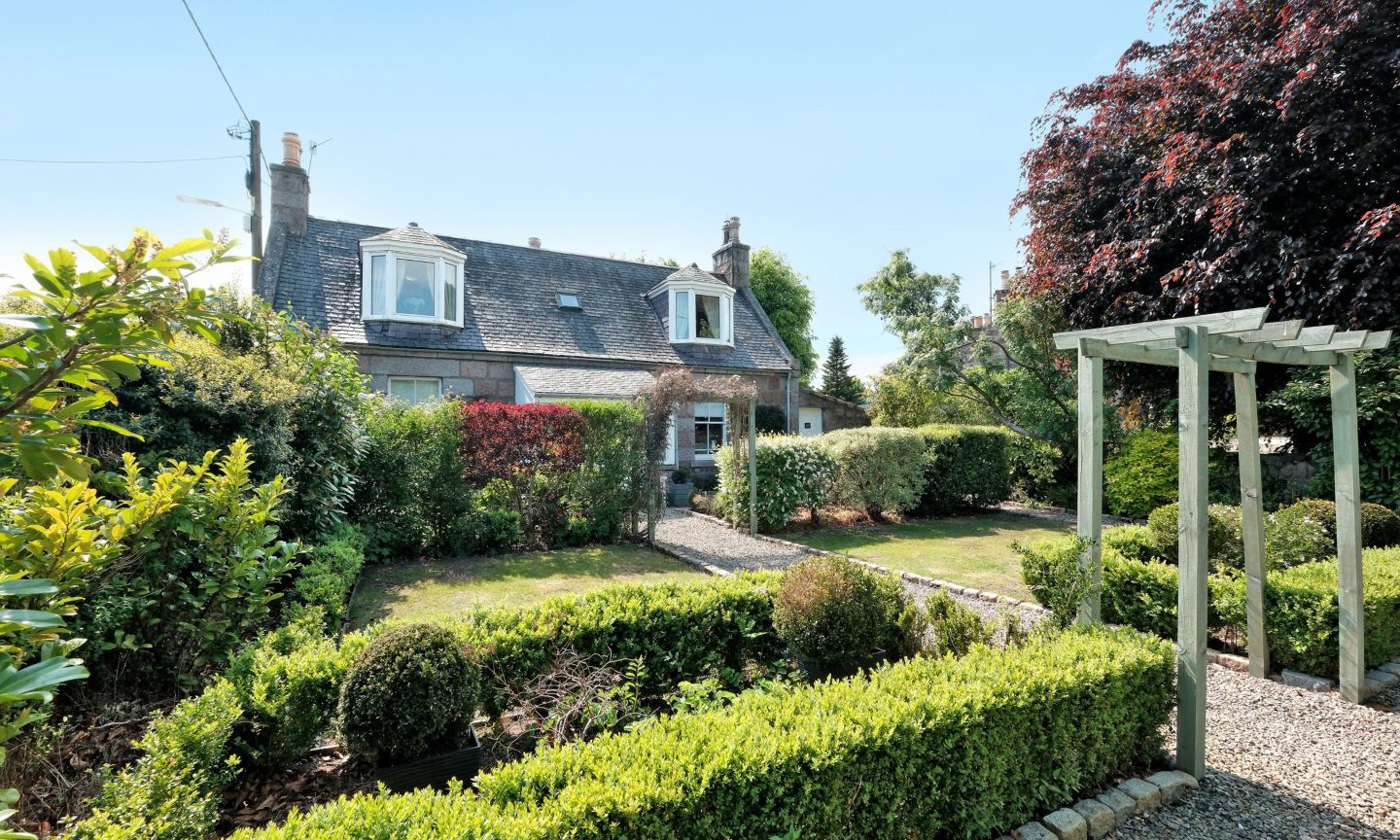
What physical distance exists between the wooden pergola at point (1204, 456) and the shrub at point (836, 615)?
133 cm

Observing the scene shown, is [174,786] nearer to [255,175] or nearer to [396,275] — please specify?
[396,275]

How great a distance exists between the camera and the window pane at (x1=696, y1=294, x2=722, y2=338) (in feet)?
58.9

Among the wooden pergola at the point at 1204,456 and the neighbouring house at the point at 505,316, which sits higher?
the neighbouring house at the point at 505,316

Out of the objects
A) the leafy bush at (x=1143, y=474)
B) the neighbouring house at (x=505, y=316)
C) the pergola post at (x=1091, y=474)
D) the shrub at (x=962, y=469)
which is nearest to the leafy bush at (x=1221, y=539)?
the pergola post at (x=1091, y=474)

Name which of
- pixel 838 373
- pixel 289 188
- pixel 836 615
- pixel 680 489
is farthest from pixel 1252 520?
pixel 838 373

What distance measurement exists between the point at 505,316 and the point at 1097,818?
50.2 feet

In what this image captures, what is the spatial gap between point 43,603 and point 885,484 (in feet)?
37.5

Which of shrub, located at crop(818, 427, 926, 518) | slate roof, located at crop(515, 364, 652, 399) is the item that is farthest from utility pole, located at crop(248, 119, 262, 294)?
shrub, located at crop(818, 427, 926, 518)

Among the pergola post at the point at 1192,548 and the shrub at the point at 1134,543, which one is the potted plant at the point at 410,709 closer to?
the pergola post at the point at 1192,548

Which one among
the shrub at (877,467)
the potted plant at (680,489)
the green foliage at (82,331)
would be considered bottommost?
the potted plant at (680,489)

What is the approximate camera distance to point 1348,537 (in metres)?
4.52

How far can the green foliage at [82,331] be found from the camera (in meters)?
1.18

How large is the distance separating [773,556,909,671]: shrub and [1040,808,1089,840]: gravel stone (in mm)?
1442

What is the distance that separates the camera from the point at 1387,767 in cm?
352
